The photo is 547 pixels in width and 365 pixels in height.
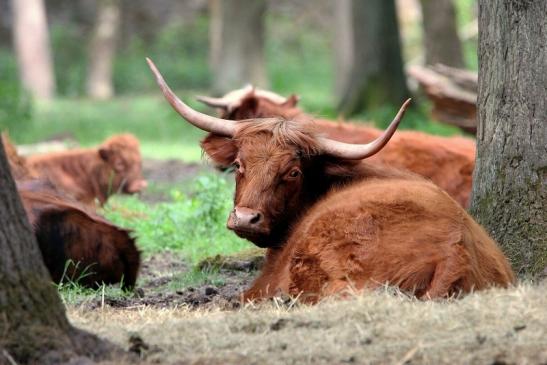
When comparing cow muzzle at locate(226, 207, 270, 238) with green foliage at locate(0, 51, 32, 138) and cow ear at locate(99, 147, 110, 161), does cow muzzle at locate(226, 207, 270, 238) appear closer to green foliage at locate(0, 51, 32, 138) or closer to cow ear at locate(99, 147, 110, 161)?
cow ear at locate(99, 147, 110, 161)

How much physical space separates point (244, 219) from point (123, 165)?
813 cm

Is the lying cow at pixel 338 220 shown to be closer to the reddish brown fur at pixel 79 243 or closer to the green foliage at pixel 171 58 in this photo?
the reddish brown fur at pixel 79 243

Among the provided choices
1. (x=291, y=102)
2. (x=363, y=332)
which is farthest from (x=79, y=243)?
(x=291, y=102)

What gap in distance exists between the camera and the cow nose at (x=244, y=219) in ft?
22.8

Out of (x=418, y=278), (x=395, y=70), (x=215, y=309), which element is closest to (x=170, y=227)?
(x=215, y=309)

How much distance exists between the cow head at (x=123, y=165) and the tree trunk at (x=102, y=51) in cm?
2436

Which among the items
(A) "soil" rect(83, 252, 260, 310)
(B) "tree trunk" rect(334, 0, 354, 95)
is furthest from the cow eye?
(B) "tree trunk" rect(334, 0, 354, 95)

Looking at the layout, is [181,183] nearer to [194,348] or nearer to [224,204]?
[224,204]

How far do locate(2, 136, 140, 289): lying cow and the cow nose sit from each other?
155 cm

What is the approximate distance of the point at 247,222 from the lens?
696 cm

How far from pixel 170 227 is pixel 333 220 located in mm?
4776

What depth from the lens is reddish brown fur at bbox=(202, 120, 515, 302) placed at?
6.06m

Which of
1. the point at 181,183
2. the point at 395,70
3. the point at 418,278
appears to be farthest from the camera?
the point at 395,70

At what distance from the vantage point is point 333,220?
252 inches
